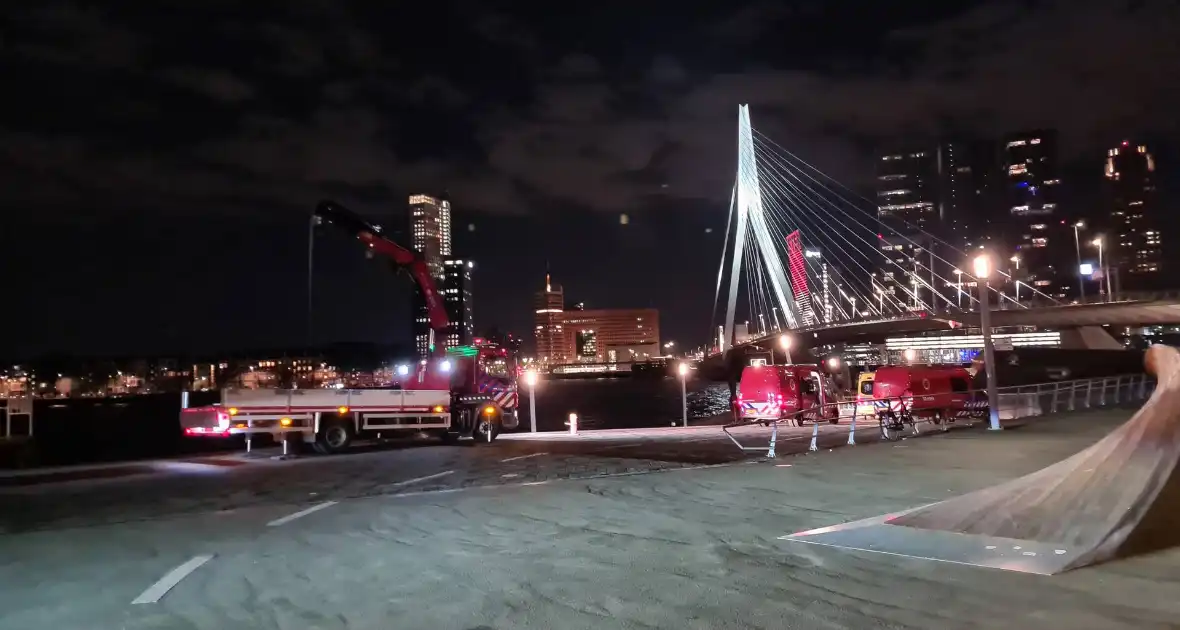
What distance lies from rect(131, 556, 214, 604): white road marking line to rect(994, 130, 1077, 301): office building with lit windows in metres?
178

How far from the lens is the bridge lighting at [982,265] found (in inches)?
866

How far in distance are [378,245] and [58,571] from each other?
19.9m

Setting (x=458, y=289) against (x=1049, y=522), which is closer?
(x=1049, y=522)

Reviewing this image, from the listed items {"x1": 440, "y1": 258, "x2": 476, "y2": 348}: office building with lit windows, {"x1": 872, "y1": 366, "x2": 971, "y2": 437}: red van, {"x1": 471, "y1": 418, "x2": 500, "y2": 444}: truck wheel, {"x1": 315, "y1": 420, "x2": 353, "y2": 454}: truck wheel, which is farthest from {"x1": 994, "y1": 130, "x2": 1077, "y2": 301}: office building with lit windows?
{"x1": 315, "y1": 420, "x2": 353, "y2": 454}: truck wheel

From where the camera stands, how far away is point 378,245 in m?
28.3

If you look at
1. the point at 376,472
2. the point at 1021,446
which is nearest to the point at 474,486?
the point at 376,472

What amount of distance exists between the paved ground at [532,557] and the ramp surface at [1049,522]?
391mm

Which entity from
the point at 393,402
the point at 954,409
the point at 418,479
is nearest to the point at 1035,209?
the point at 954,409

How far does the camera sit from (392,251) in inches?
1123

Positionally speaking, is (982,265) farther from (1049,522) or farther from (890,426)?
(1049,522)

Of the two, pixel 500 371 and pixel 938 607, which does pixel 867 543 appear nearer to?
pixel 938 607

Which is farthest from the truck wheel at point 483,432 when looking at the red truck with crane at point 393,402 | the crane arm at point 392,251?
Result: the crane arm at point 392,251

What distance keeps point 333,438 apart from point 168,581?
1467 centimetres

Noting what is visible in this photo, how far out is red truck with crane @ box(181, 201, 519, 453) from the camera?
21.5 metres
